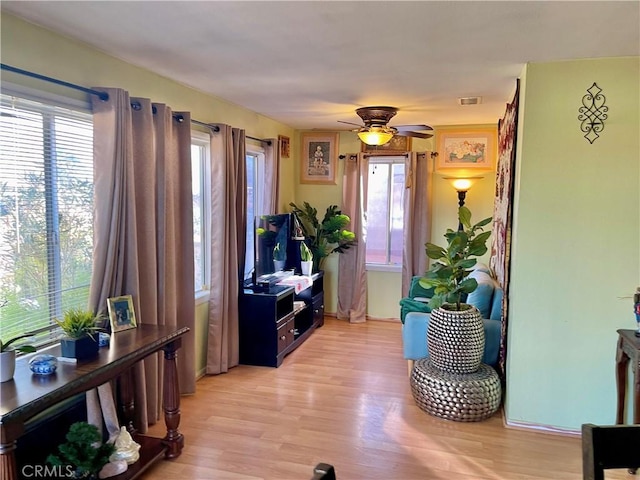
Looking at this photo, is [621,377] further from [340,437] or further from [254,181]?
[254,181]

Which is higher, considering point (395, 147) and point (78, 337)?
point (395, 147)

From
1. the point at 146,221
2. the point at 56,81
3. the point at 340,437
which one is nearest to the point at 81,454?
the point at 146,221

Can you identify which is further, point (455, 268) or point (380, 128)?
point (380, 128)

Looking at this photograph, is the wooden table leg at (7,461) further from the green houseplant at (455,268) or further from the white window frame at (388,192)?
the white window frame at (388,192)

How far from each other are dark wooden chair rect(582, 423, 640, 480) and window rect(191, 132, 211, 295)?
325 cm

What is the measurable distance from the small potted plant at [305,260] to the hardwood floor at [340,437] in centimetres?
143

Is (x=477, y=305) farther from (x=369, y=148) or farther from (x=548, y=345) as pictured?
(x=369, y=148)

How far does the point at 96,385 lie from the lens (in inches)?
83.2

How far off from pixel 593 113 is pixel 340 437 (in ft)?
8.42


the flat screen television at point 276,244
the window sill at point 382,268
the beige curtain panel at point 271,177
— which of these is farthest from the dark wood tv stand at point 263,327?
the window sill at point 382,268

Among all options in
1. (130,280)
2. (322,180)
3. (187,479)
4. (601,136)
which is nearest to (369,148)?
(322,180)

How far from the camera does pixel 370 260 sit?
5.98 m

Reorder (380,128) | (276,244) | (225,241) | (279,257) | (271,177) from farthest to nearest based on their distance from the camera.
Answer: (271,177), (279,257), (276,244), (380,128), (225,241)

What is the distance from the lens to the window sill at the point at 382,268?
582 centimetres
